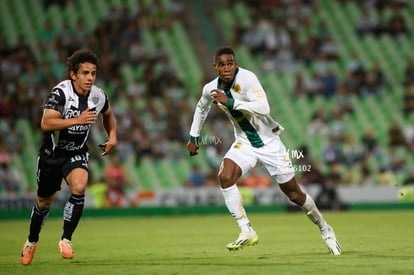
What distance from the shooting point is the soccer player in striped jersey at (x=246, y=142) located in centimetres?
1191

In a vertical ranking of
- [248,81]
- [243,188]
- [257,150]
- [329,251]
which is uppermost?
[248,81]

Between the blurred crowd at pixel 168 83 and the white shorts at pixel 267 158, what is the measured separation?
14988 mm

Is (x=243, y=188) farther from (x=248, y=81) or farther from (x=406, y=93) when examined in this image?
(x=248, y=81)

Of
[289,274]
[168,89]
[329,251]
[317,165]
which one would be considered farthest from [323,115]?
[289,274]

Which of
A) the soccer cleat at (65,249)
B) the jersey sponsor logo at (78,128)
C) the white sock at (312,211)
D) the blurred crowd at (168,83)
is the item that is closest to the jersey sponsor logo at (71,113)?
the jersey sponsor logo at (78,128)

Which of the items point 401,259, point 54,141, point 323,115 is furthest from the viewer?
point 323,115

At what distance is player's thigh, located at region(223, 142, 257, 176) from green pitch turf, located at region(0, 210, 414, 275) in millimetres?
1218

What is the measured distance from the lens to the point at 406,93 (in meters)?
32.1

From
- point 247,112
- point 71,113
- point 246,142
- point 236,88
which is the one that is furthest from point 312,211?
point 71,113

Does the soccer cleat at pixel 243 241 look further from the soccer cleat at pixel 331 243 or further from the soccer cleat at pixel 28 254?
the soccer cleat at pixel 28 254

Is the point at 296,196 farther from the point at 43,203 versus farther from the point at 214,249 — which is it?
the point at 43,203

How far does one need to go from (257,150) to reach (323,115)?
18.5m

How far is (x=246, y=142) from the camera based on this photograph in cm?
1239

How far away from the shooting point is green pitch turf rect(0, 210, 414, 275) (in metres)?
10.4
